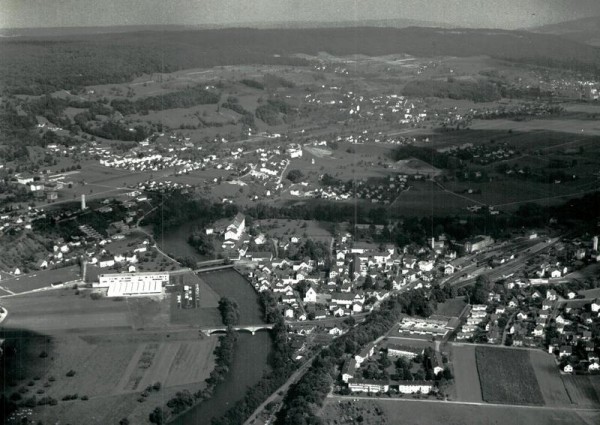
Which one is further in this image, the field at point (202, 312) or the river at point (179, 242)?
the river at point (179, 242)

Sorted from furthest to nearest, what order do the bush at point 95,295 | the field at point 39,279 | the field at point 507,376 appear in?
the field at point 39,279 → the bush at point 95,295 → the field at point 507,376

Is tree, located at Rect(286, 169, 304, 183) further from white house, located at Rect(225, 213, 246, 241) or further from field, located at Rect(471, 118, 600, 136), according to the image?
field, located at Rect(471, 118, 600, 136)

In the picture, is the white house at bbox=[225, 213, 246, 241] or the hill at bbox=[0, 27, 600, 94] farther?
the hill at bbox=[0, 27, 600, 94]

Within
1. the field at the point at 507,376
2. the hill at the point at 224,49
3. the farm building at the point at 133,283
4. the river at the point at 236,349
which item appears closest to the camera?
the river at the point at 236,349

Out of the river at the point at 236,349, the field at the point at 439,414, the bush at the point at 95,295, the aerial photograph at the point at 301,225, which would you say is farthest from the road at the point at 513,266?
the bush at the point at 95,295

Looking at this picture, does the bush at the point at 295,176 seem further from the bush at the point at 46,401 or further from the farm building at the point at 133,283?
the bush at the point at 46,401

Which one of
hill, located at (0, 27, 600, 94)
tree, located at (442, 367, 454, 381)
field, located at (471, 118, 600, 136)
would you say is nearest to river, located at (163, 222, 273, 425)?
tree, located at (442, 367, 454, 381)

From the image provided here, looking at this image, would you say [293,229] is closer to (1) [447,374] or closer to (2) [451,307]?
(2) [451,307]
